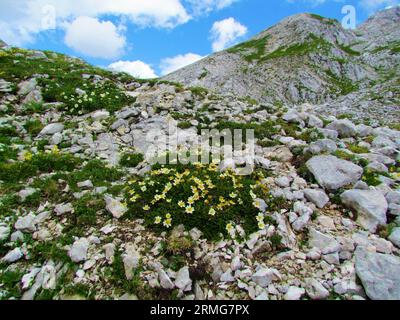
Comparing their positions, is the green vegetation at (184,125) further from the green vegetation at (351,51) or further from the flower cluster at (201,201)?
the green vegetation at (351,51)

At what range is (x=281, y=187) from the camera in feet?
22.6

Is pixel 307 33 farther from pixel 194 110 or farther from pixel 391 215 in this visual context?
pixel 391 215

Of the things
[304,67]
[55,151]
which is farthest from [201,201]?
[304,67]

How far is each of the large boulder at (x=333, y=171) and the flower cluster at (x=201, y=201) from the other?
151 centimetres

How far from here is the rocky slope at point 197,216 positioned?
4.54 metres

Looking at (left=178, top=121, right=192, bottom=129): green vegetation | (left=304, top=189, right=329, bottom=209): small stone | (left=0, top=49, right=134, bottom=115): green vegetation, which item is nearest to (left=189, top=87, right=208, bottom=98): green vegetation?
(left=0, top=49, right=134, bottom=115): green vegetation

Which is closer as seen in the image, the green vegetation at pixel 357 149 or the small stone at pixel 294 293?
the small stone at pixel 294 293

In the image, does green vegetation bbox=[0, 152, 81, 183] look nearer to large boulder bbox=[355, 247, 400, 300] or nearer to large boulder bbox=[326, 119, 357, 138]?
large boulder bbox=[355, 247, 400, 300]

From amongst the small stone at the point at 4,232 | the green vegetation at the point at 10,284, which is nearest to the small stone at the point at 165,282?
the green vegetation at the point at 10,284

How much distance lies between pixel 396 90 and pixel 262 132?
32279 mm

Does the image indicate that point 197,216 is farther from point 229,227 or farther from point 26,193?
point 26,193

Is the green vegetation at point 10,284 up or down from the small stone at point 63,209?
down

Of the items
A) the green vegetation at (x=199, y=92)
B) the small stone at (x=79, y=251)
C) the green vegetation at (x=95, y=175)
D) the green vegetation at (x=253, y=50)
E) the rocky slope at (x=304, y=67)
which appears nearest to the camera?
the small stone at (x=79, y=251)
